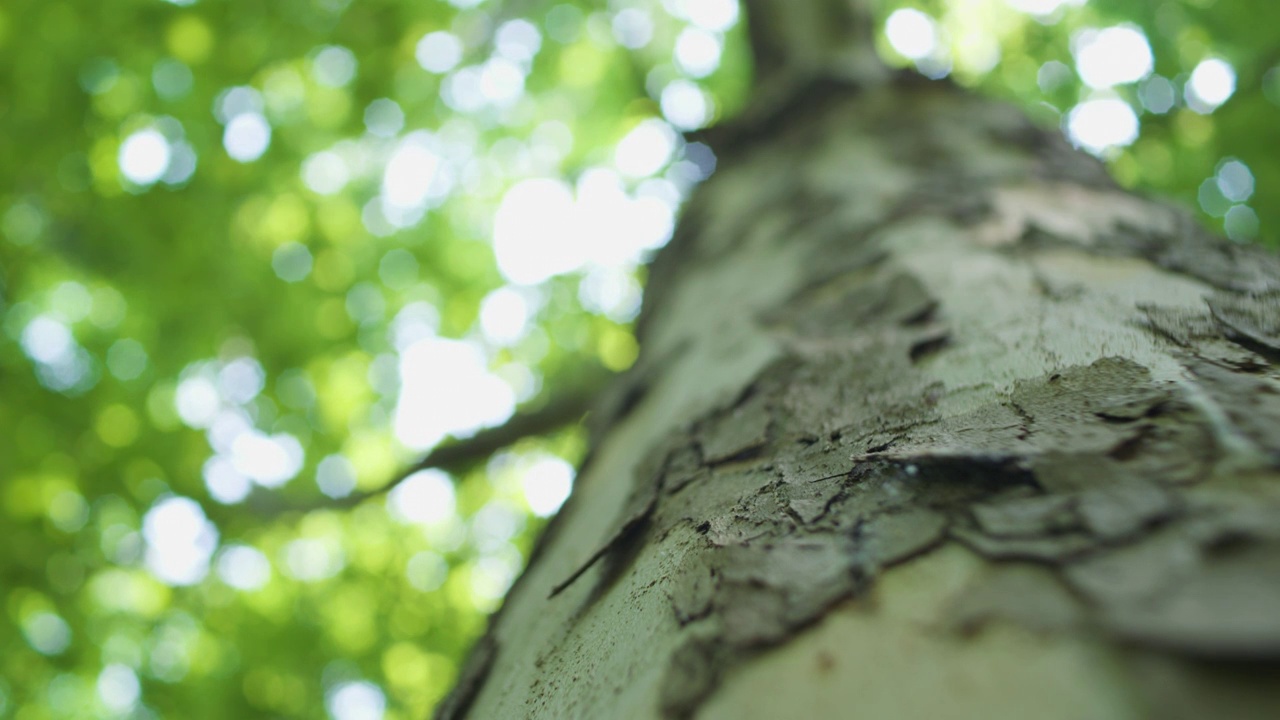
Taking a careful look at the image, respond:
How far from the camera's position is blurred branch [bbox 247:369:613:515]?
2.66 metres

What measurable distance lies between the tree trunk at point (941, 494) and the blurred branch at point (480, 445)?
1.65 metres

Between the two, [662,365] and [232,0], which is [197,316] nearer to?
[232,0]

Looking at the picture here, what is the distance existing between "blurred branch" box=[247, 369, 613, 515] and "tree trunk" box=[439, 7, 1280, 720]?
1.65m

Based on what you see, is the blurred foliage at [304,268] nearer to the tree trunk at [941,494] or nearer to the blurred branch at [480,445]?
the blurred branch at [480,445]

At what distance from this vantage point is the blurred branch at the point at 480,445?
105 inches

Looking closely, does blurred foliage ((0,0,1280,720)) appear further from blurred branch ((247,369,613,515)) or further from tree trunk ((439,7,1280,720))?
tree trunk ((439,7,1280,720))

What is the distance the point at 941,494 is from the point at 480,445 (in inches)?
94.6

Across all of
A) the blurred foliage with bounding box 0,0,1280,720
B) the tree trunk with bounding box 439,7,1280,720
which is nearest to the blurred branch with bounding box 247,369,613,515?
the blurred foliage with bounding box 0,0,1280,720

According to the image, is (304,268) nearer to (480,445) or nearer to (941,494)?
(480,445)

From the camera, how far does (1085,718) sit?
0.99 ft

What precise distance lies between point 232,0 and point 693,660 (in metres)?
2.94

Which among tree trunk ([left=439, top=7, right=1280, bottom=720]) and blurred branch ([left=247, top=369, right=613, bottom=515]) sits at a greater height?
tree trunk ([left=439, top=7, right=1280, bottom=720])

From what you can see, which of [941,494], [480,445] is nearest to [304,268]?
[480,445]

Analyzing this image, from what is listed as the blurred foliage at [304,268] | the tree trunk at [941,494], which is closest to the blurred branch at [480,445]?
the blurred foliage at [304,268]
